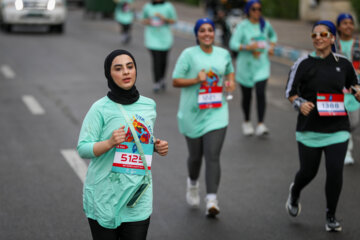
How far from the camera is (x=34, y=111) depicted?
12570 mm

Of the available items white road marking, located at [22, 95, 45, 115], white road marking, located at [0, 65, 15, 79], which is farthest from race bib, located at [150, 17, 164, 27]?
white road marking, located at [0, 65, 15, 79]

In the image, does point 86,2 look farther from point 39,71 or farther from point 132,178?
point 132,178

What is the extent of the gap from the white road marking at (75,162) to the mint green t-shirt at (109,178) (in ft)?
12.2

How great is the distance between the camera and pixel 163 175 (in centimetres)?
869

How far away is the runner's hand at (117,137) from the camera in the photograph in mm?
4434

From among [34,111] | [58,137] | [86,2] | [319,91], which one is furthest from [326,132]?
[86,2]

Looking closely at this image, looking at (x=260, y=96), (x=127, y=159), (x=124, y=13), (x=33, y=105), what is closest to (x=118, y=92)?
(x=127, y=159)

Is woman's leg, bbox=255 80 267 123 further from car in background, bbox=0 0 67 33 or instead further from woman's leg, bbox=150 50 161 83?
car in background, bbox=0 0 67 33

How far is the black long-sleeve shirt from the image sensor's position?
636 cm

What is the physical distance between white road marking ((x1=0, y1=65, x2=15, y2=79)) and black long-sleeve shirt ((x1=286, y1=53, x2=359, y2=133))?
428 inches

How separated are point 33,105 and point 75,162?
4174mm

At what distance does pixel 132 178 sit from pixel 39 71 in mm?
12854

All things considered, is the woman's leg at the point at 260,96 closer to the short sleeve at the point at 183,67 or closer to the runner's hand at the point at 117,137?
the short sleeve at the point at 183,67

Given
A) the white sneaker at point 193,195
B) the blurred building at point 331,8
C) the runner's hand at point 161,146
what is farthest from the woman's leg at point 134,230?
the blurred building at point 331,8
